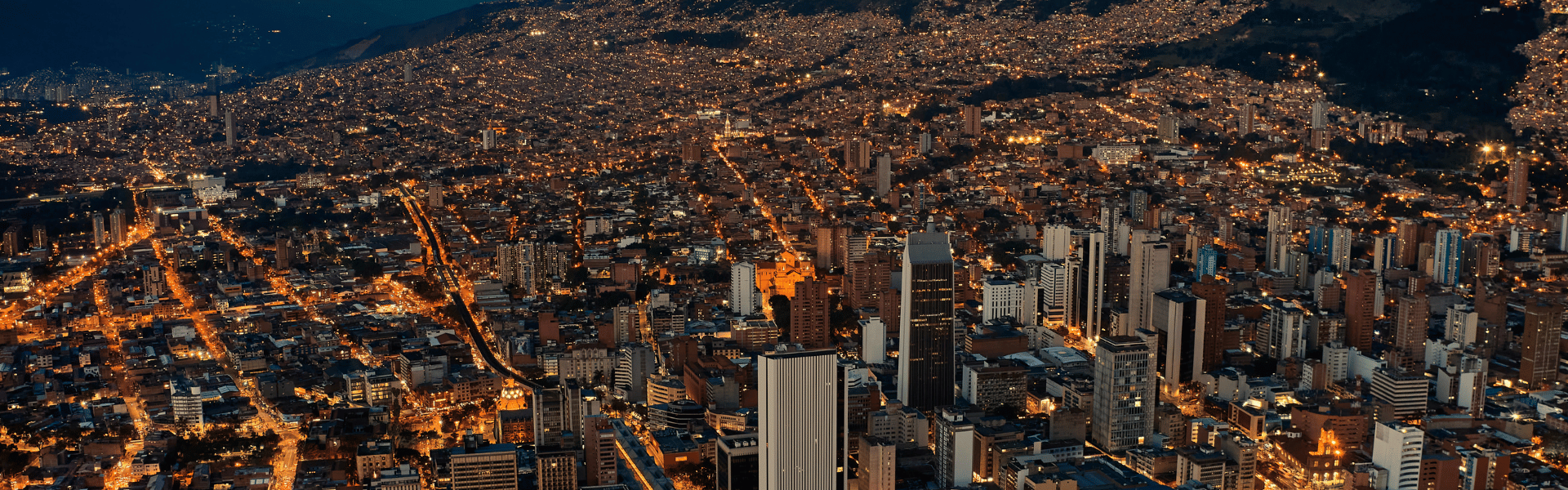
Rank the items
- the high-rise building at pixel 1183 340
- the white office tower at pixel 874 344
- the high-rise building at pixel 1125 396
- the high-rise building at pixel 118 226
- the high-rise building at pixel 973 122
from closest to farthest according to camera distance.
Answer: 1. the high-rise building at pixel 1125 396
2. the high-rise building at pixel 1183 340
3. the white office tower at pixel 874 344
4. the high-rise building at pixel 118 226
5. the high-rise building at pixel 973 122

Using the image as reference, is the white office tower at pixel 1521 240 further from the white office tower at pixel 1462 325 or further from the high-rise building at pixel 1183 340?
the high-rise building at pixel 1183 340

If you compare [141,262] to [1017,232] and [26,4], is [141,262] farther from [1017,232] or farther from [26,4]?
[26,4]

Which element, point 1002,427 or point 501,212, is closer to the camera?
point 1002,427

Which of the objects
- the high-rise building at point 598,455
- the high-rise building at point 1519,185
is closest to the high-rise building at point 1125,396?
the high-rise building at point 598,455

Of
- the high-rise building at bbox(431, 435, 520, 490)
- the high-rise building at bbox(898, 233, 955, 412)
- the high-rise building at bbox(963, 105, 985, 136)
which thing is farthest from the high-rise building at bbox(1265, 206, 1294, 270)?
the high-rise building at bbox(431, 435, 520, 490)

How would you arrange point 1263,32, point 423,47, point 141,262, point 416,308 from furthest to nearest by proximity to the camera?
point 423,47, point 1263,32, point 141,262, point 416,308

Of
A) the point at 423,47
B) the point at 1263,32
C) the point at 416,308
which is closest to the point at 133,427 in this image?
the point at 416,308

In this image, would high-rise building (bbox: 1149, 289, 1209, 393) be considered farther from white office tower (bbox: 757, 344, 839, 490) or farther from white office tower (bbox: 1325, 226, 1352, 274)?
white office tower (bbox: 1325, 226, 1352, 274)
